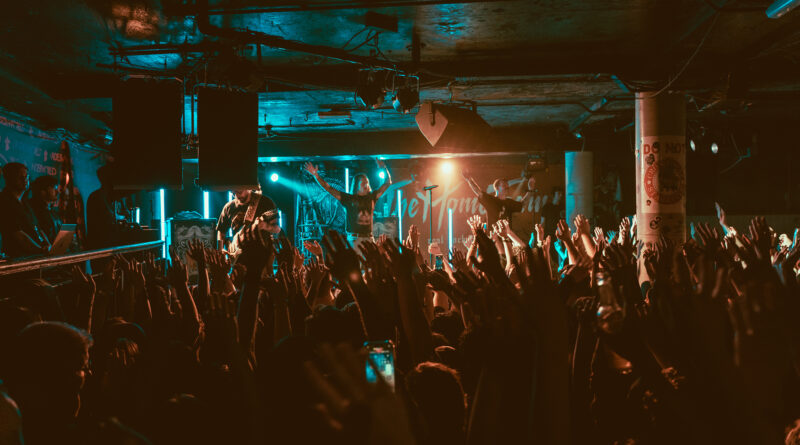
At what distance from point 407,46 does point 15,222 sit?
412cm

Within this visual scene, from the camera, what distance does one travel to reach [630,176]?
1106 centimetres

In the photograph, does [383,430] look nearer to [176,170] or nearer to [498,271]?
[498,271]

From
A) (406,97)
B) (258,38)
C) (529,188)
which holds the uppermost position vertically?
(258,38)

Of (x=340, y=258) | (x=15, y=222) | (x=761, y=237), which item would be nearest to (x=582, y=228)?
(x=761, y=237)

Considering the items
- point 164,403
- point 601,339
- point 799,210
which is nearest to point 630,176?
point 799,210

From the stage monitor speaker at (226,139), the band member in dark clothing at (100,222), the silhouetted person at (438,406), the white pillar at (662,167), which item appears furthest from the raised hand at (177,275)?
the band member in dark clothing at (100,222)

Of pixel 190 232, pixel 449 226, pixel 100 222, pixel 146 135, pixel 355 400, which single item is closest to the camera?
pixel 355 400

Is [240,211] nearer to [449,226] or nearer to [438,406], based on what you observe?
[438,406]

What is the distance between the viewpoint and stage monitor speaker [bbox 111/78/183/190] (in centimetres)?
439

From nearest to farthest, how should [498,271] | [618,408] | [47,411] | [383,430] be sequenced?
[383,430] → [47,411] → [618,408] → [498,271]

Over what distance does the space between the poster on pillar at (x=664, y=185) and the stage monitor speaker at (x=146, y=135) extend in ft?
15.6

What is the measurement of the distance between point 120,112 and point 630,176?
33.1ft

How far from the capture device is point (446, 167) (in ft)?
39.0

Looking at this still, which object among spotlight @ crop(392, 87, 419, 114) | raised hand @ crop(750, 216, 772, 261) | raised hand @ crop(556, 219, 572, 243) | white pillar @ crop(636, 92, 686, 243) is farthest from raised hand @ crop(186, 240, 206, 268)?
white pillar @ crop(636, 92, 686, 243)
